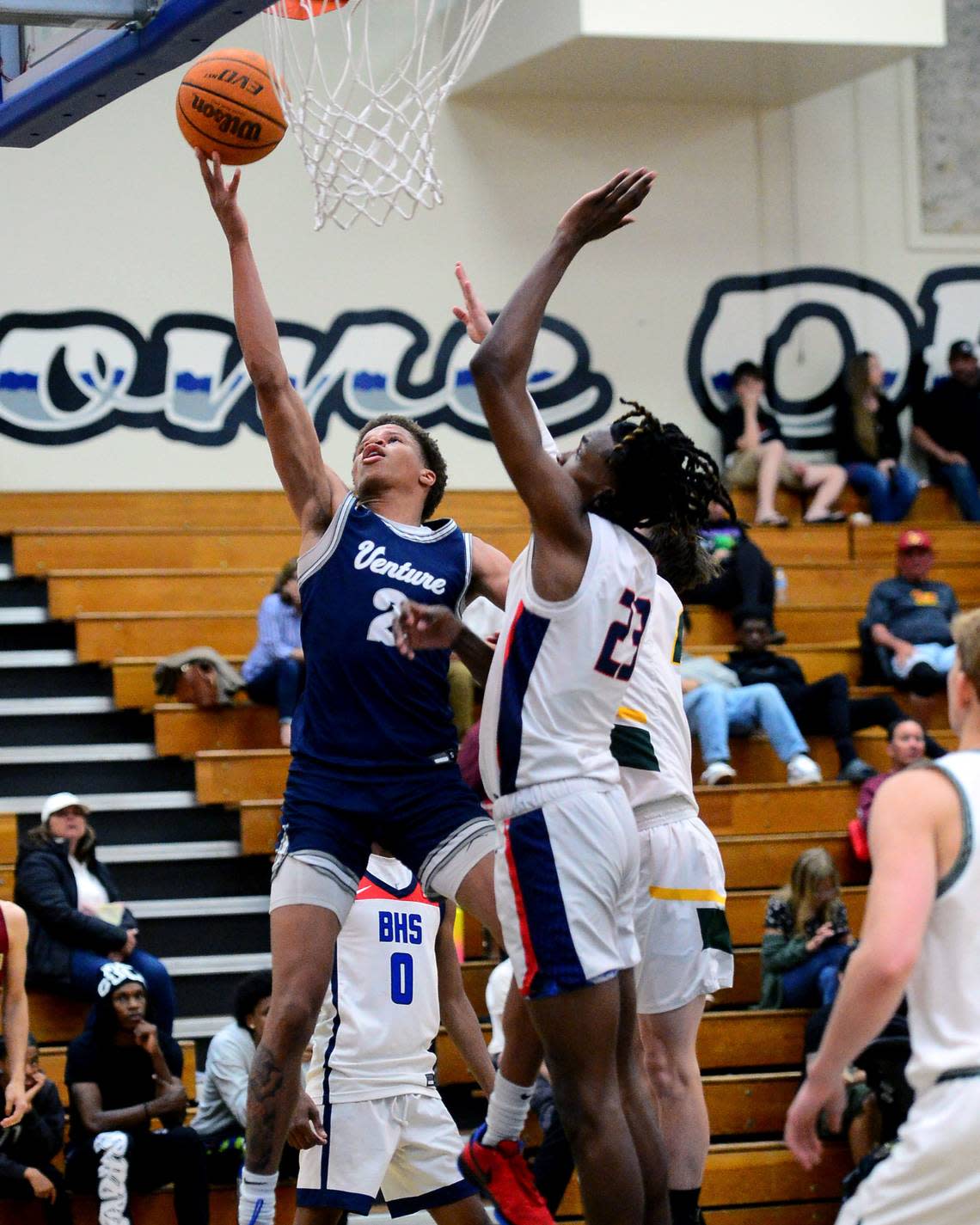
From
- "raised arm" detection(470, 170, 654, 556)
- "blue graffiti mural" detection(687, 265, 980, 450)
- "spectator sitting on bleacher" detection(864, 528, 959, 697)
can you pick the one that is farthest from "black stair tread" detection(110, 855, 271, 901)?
"raised arm" detection(470, 170, 654, 556)

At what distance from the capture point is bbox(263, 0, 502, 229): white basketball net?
713 centimetres

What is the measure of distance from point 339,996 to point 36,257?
7883 mm

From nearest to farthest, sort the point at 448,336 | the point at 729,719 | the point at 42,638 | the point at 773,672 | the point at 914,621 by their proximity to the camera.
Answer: the point at 729,719 → the point at 773,672 → the point at 42,638 → the point at 914,621 → the point at 448,336

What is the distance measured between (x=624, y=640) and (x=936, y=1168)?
140 centimetres

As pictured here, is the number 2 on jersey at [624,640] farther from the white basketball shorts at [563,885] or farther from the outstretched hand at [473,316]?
the outstretched hand at [473,316]

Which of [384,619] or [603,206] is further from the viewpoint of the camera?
[384,619]

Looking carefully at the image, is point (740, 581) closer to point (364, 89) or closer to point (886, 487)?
point (886, 487)

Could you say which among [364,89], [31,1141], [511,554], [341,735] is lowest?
[31,1141]

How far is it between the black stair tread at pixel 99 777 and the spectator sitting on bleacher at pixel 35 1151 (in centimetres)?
308

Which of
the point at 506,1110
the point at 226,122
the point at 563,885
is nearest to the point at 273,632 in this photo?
the point at 226,122

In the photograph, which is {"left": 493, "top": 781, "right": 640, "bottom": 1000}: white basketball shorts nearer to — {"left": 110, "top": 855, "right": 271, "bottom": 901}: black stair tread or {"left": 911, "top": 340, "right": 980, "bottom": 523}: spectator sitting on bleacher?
{"left": 110, "top": 855, "right": 271, "bottom": 901}: black stair tread

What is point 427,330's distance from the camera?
12.6 metres

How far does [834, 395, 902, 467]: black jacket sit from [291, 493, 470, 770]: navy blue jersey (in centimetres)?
876

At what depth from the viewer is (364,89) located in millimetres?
9203
